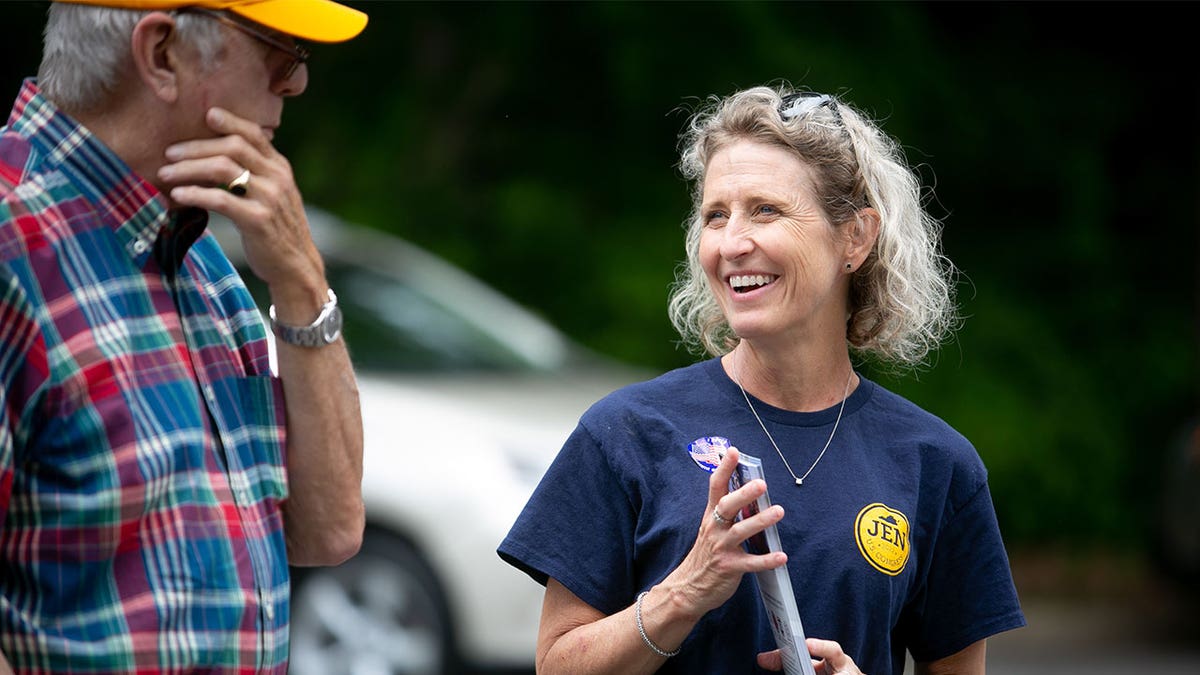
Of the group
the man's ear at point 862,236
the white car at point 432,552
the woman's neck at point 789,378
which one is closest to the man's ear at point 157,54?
the woman's neck at point 789,378

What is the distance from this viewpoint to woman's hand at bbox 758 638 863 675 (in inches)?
98.8

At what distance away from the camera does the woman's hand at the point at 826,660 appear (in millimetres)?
2510

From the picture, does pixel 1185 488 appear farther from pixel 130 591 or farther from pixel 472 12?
pixel 130 591

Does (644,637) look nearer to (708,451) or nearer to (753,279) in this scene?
(708,451)

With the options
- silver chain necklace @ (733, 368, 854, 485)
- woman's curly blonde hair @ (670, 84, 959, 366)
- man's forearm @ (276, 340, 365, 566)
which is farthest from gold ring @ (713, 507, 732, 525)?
woman's curly blonde hair @ (670, 84, 959, 366)

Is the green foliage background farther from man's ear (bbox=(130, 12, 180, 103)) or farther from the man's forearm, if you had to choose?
man's ear (bbox=(130, 12, 180, 103))

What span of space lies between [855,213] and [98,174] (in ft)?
4.25

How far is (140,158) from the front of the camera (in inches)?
87.0

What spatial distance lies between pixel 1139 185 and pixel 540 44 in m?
4.07

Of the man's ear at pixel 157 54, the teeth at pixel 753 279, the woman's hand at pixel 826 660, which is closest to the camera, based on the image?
the man's ear at pixel 157 54

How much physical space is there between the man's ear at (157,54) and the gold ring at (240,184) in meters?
0.13

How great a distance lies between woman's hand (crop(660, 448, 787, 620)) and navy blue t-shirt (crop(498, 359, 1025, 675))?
0.15 meters

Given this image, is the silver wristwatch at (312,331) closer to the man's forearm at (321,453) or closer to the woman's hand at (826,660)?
the man's forearm at (321,453)

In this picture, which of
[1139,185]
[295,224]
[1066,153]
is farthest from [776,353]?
[1139,185]
